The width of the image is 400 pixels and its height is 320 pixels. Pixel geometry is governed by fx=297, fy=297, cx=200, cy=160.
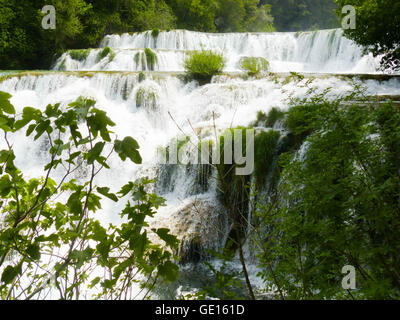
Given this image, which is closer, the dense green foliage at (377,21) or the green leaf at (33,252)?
the green leaf at (33,252)

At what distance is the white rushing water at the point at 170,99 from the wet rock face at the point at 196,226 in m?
0.02

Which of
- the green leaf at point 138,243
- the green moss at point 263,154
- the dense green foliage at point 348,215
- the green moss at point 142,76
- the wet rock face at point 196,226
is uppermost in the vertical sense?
the green leaf at point 138,243

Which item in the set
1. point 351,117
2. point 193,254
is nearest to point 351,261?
point 351,117

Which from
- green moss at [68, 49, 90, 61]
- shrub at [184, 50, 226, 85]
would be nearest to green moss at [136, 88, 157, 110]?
shrub at [184, 50, 226, 85]

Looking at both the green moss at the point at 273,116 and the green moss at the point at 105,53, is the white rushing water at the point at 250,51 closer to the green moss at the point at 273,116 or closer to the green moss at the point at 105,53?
the green moss at the point at 105,53

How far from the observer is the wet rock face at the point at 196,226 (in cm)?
445

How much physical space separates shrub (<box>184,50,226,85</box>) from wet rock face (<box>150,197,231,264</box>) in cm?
446

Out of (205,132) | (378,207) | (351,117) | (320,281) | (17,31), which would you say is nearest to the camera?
(378,207)

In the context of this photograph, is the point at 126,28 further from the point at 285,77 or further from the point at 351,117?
the point at 351,117

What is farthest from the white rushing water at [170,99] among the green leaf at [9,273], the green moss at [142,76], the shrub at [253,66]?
the green leaf at [9,273]

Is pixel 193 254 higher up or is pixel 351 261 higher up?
pixel 351 261

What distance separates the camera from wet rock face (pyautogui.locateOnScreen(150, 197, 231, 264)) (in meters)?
4.45
